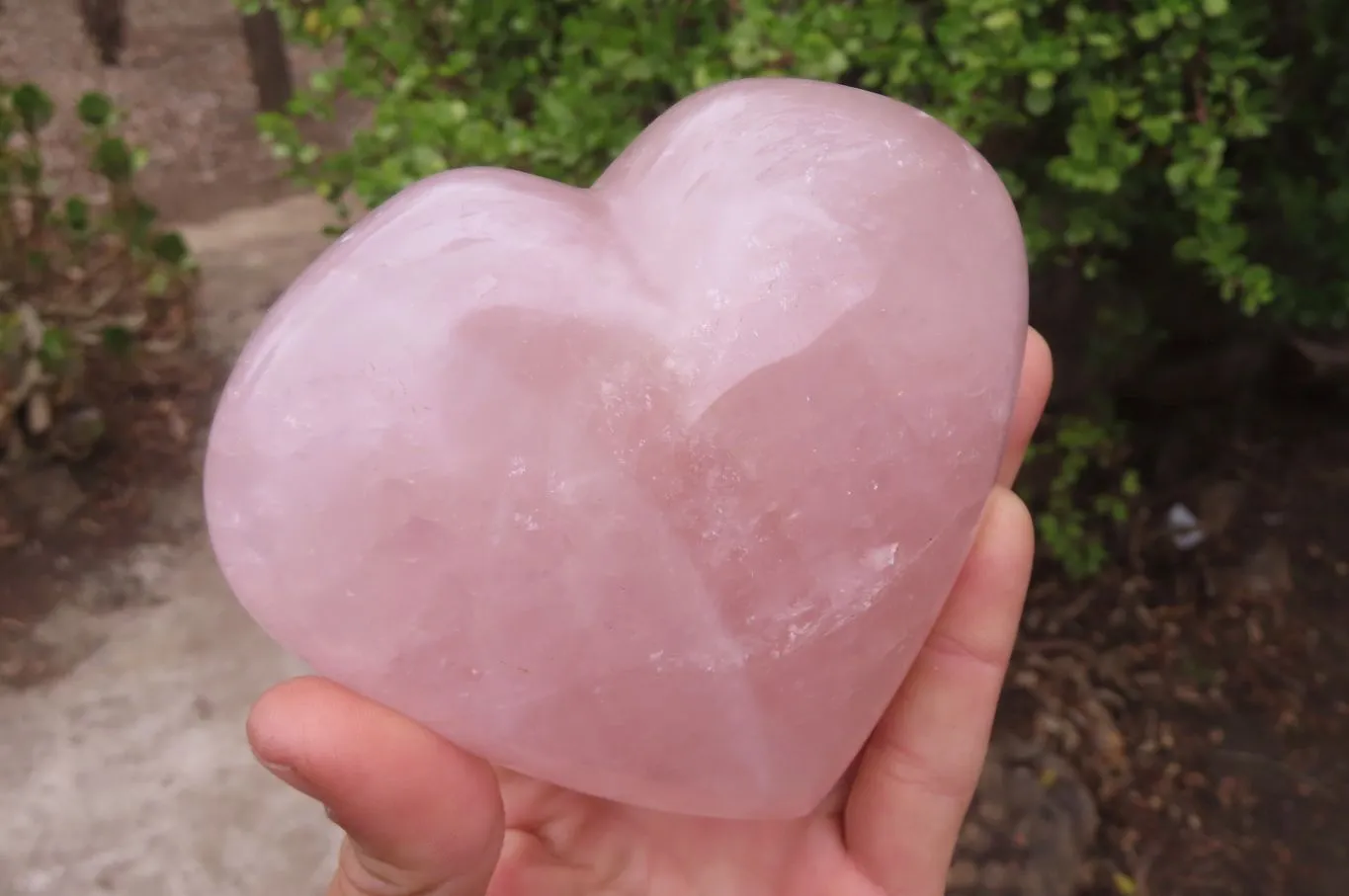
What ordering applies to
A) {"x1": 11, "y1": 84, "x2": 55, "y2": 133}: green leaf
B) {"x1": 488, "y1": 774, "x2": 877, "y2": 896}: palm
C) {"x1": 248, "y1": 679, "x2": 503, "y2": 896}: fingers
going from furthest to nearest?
{"x1": 11, "y1": 84, "x2": 55, "y2": 133}: green leaf, {"x1": 488, "y1": 774, "x2": 877, "y2": 896}: palm, {"x1": 248, "y1": 679, "x2": 503, "y2": 896}: fingers

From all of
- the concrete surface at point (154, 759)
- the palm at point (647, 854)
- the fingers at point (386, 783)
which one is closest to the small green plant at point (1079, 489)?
the palm at point (647, 854)

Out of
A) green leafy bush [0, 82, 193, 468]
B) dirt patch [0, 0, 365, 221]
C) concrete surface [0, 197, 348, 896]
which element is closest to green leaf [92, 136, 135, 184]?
green leafy bush [0, 82, 193, 468]

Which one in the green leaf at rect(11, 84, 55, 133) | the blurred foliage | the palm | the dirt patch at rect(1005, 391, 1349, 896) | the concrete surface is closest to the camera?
the palm

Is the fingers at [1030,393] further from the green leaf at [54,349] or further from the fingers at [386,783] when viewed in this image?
the green leaf at [54,349]

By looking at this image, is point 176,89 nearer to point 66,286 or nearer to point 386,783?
point 66,286

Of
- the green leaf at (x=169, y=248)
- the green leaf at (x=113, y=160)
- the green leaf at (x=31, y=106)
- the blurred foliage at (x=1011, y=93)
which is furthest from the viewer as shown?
the green leaf at (x=169, y=248)

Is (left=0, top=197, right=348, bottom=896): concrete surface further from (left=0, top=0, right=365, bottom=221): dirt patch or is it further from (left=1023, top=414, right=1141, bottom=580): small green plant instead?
(left=0, top=0, right=365, bottom=221): dirt patch
